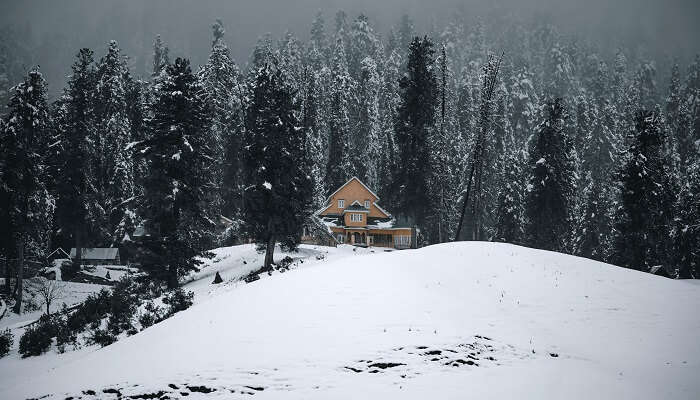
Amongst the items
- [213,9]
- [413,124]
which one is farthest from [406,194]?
[213,9]

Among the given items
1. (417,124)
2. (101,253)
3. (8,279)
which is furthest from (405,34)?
(8,279)

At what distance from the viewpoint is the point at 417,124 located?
141 feet

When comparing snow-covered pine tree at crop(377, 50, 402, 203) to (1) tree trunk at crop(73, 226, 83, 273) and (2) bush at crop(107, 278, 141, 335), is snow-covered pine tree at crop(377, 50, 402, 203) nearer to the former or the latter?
(2) bush at crop(107, 278, 141, 335)

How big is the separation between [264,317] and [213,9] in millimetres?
209601

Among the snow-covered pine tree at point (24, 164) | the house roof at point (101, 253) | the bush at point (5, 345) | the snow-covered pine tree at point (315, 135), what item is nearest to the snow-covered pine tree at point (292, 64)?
the snow-covered pine tree at point (315, 135)

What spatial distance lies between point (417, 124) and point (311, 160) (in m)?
12.0

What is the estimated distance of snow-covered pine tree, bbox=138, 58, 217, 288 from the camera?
31.2 meters

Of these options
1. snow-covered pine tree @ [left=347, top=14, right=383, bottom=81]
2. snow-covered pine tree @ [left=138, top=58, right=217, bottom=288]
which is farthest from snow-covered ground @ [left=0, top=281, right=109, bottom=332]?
snow-covered pine tree @ [left=347, top=14, right=383, bottom=81]

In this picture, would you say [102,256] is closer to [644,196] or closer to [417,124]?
[417,124]

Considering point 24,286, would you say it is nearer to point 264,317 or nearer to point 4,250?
point 4,250

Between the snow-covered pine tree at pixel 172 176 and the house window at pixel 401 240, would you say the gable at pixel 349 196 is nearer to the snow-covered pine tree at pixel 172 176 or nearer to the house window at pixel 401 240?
the house window at pixel 401 240

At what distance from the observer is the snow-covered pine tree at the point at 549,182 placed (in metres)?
41.8

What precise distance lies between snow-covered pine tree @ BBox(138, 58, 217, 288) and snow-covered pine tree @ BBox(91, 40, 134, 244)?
20402 mm

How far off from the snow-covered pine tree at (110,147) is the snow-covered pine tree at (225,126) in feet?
32.0
